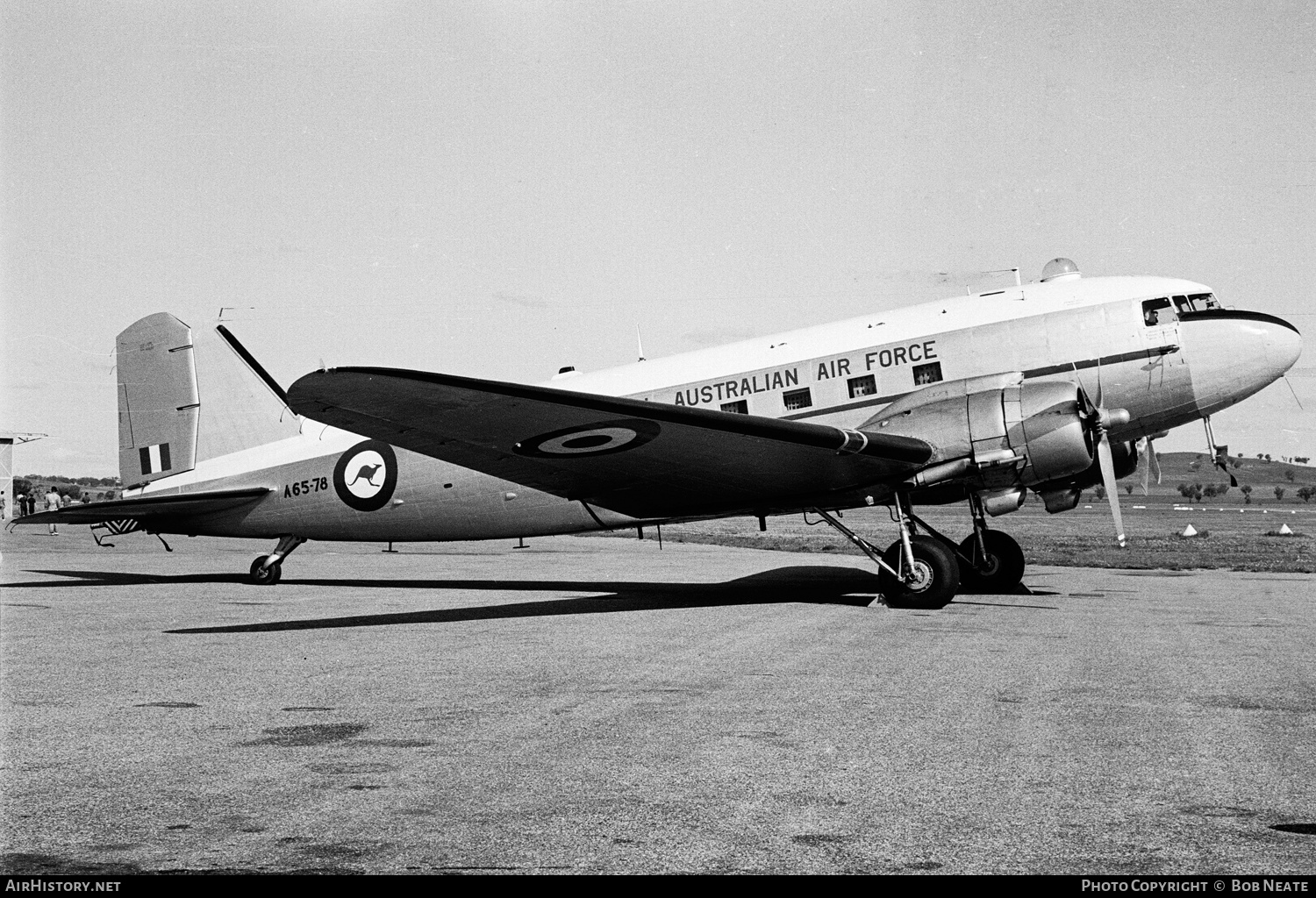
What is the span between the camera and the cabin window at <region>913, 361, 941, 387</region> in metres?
15.2

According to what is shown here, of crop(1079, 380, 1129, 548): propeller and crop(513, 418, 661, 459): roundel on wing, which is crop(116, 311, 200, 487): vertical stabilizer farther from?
crop(1079, 380, 1129, 548): propeller

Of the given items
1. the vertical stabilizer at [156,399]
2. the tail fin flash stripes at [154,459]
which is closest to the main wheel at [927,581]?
the vertical stabilizer at [156,399]

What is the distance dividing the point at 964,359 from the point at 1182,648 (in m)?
6.03

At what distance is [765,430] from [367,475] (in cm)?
781

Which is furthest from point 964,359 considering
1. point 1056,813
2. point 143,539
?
point 143,539

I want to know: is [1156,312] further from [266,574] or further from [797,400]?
[266,574]

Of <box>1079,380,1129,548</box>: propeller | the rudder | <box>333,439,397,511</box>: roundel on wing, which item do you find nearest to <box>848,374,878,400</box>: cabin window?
<box>1079,380,1129,548</box>: propeller

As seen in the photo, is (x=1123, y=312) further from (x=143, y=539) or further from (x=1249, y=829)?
(x=143, y=539)

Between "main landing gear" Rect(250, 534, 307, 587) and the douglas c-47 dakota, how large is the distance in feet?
0.14

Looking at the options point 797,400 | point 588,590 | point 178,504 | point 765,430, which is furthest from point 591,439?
point 178,504

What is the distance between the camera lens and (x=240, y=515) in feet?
60.6

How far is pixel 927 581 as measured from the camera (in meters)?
14.0

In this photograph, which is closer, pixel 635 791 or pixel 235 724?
pixel 635 791
